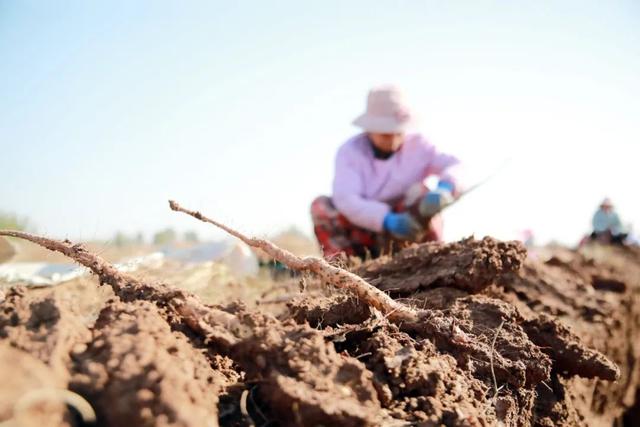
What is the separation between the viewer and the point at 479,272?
218 centimetres

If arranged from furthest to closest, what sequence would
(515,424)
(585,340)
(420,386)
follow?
(585,340) → (515,424) → (420,386)

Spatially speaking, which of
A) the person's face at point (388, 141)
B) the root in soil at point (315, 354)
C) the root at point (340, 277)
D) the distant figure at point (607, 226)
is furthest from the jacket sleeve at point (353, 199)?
the distant figure at point (607, 226)

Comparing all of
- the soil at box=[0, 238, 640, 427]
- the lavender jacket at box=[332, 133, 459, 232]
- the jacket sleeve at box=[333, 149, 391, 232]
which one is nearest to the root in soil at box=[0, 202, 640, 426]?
the soil at box=[0, 238, 640, 427]

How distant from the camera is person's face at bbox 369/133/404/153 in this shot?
462 centimetres

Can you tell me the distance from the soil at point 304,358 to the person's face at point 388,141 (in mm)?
2451

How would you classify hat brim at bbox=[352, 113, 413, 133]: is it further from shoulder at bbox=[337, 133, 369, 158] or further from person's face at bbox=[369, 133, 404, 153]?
shoulder at bbox=[337, 133, 369, 158]

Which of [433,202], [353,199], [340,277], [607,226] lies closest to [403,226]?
[433,202]

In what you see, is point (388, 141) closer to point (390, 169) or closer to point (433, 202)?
point (390, 169)

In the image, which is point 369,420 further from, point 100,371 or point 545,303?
point 545,303

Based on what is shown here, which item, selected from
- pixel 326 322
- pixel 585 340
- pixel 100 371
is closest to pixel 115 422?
pixel 100 371

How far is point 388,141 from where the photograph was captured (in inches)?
183

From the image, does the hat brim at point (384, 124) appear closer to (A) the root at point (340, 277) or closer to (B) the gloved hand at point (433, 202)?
(B) the gloved hand at point (433, 202)

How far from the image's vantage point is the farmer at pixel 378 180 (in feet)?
14.1

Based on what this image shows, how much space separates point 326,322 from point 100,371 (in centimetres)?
81
